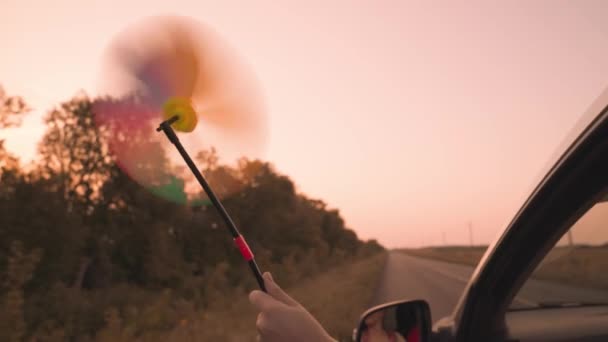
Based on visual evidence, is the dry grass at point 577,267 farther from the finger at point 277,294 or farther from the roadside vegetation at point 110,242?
the roadside vegetation at point 110,242

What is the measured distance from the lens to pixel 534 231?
1472 mm

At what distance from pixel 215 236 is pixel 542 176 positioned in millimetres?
37113

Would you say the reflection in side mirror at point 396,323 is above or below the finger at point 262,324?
below

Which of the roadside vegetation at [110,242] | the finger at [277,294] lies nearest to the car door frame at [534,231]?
the finger at [277,294]

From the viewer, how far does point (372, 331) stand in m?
1.93

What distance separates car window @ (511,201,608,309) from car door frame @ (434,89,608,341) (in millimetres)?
57

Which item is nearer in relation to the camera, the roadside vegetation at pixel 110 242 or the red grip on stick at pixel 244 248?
the red grip on stick at pixel 244 248

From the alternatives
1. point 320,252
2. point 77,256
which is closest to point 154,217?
point 77,256

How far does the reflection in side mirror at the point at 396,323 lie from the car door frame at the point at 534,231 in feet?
0.36

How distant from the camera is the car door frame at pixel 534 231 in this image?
45.8 inches

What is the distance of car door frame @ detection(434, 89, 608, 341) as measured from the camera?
116cm

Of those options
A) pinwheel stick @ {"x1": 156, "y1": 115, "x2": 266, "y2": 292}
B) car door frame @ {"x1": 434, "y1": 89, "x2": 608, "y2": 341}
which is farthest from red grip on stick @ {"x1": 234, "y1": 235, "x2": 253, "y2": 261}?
car door frame @ {"x1": 434, "y1": 89, "x2": 608, "y2": 341}

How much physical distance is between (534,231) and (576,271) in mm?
673

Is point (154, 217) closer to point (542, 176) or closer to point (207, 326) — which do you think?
point (207, 326)
